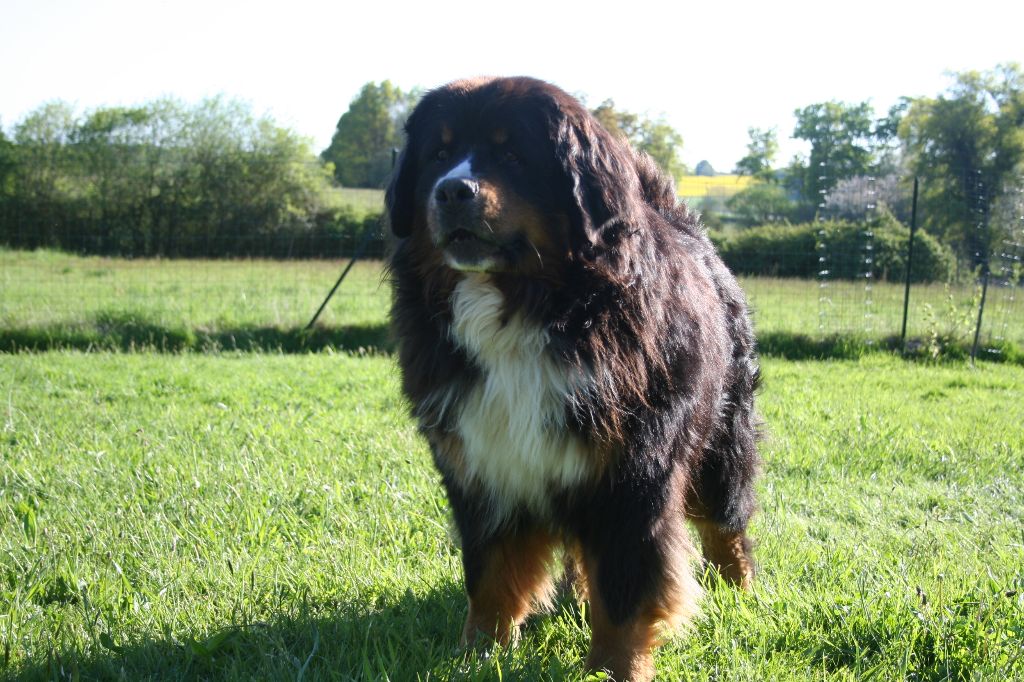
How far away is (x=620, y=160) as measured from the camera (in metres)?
2.89

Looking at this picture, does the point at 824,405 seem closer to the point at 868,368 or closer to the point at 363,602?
the point at 868,368

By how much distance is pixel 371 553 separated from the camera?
3.58m

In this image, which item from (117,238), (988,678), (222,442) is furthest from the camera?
(117,238)

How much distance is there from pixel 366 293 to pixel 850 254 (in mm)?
7435

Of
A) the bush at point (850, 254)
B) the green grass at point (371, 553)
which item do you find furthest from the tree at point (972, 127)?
the green grass at point (371, 553)

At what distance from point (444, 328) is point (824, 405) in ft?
15.8

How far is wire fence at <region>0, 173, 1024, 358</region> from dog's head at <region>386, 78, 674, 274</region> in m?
7.18

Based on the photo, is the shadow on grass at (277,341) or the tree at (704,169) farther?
the tree at (704,169)

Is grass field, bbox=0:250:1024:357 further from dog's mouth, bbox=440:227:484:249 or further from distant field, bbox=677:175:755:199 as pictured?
dog's mouth, bbox=440:227:484:249

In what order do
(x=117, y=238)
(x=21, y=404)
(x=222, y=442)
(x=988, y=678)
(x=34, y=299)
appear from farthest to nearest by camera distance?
(x=117, y=238) → (x=34, y=299) → (x=21, y=404) → (x=222, y=442) → (x=988, y=678)

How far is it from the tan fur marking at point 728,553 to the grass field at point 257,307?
21.9 ft

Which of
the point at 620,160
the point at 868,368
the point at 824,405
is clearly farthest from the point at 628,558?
the point at 868,368

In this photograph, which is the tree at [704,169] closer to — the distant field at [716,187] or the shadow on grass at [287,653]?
the distant field at [716,187]

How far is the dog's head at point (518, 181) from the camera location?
2.68 m
